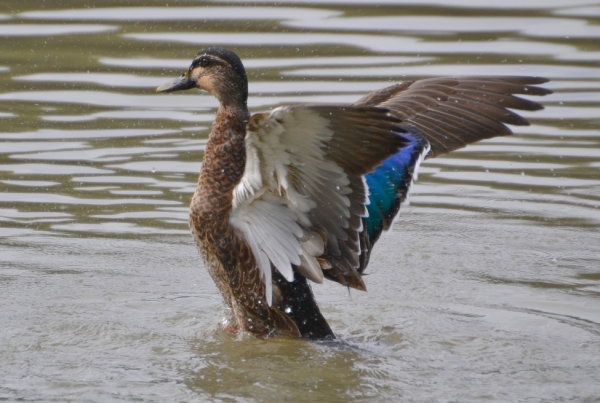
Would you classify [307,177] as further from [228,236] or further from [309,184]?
[228,236]

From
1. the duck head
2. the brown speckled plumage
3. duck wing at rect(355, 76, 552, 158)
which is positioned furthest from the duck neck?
duck wing at rect(355, 76, 552, 158)

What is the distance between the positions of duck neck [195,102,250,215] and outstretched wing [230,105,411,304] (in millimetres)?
197

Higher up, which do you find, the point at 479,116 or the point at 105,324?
the point at 479,116

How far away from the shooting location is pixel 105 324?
5.88 meters

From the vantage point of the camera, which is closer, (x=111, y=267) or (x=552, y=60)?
(x=111, y=267)

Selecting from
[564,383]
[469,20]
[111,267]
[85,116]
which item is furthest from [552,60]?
[564,383]

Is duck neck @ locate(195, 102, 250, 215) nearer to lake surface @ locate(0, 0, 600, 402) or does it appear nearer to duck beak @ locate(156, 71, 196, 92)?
duck beak @ locate(156, 71, 196, 92)

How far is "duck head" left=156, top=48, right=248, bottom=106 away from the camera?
5926mm

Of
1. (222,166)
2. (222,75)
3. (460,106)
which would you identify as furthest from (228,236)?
(460,106)

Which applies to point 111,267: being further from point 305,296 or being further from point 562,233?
point 562,233

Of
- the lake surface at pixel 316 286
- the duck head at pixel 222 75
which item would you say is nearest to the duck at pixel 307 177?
the duck head at pixel 222 75

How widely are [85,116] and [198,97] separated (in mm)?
1094

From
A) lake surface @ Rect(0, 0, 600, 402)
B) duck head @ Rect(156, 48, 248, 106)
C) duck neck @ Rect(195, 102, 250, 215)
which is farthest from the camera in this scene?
duck head @ Rect(156, 48, 248, 106)

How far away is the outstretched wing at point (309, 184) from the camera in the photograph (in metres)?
4.72
